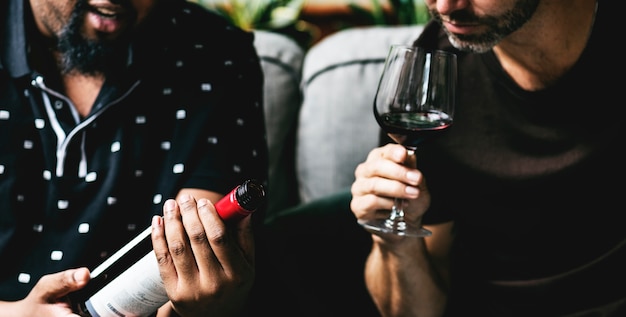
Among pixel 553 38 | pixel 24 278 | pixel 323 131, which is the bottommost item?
pixel 24 278

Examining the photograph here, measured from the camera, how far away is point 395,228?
1190 mm

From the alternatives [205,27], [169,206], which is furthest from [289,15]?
[169,206]

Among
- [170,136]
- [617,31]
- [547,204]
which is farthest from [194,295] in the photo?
[617,31]

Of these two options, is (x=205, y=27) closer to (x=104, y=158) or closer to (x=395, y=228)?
(x=104, y=158)

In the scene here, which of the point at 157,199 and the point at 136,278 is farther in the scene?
the point at 157,199

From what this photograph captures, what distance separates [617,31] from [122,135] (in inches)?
36.2

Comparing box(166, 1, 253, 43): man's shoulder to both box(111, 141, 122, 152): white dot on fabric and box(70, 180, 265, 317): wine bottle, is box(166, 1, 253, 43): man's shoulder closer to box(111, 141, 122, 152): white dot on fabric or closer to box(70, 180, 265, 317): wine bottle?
box(111, 141, 122, 152): white dot on fabric

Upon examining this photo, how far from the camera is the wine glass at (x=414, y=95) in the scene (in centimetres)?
116

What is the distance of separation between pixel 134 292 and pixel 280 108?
0.88 meters

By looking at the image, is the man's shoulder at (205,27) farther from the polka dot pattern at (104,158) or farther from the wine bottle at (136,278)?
the wine bottle at (136,278)

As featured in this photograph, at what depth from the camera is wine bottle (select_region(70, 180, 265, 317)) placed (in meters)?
0.98

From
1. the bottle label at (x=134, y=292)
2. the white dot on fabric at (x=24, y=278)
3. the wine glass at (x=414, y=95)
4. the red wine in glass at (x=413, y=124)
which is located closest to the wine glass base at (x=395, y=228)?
the wine glass at (x=414, y=95)

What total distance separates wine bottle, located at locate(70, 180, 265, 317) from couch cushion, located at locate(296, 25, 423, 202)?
78cm

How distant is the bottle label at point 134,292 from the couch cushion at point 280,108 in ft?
2.57
